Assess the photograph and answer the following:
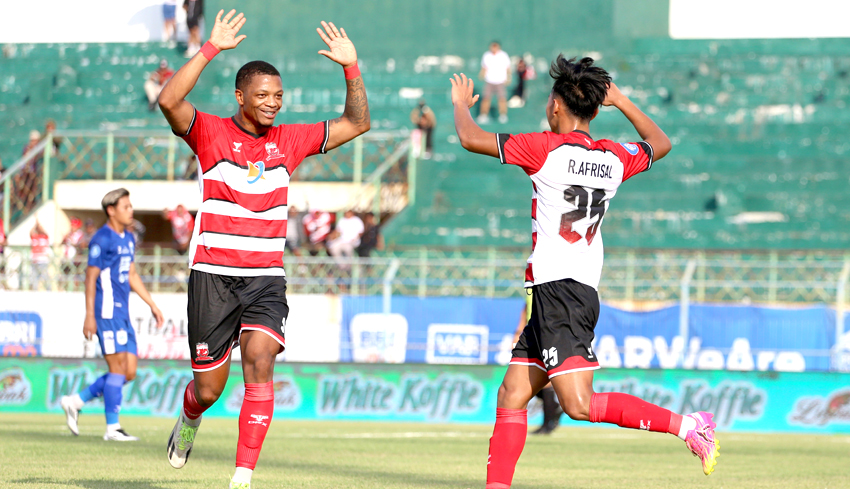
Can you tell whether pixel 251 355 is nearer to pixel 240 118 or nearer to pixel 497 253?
pixel 240 118

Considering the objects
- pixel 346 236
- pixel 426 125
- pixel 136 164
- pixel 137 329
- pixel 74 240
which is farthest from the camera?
pixel 136 164

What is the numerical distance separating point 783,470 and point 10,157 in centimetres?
2325

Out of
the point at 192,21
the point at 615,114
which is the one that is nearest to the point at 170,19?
the point at 192,21

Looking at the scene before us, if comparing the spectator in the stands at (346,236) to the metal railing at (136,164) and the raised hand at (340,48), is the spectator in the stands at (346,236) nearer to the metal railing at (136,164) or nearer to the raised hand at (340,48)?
the metal railing at (136,164)

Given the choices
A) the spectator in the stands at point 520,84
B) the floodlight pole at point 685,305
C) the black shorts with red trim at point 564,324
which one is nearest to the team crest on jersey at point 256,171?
the black shorts with red trim at point 564,324

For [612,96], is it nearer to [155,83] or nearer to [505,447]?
[505,447]

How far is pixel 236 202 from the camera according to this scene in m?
6.57

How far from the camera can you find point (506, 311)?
721 inches

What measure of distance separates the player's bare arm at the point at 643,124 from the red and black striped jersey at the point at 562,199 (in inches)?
16.5

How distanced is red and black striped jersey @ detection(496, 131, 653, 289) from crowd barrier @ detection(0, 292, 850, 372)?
10838 millimetres

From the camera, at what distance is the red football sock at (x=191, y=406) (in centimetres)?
699

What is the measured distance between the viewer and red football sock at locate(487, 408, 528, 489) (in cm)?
625

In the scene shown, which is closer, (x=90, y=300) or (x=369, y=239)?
(x=90, y=300)

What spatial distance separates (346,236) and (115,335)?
10636 millimetres
